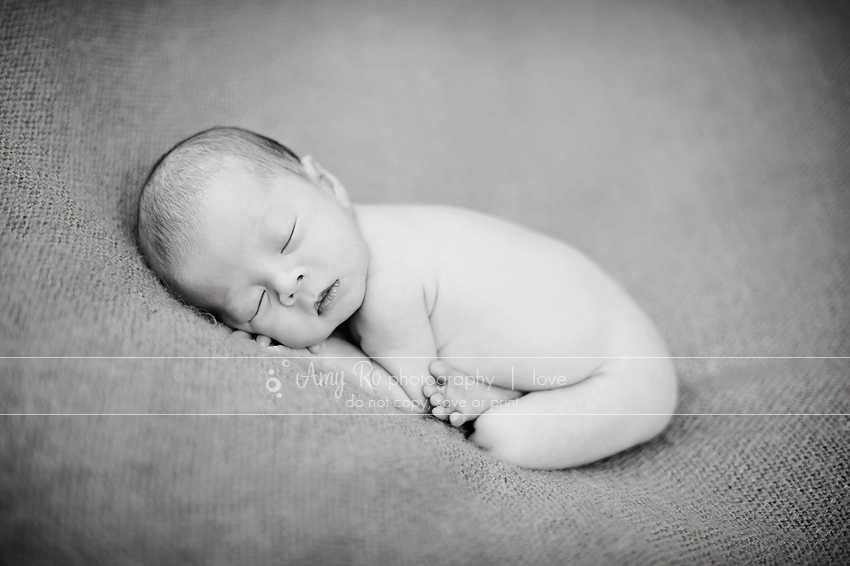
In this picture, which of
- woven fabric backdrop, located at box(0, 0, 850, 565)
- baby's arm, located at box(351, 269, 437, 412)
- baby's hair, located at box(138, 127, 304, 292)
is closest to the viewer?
woven fabric backdrop, located at box(0, 0, 850, 565)

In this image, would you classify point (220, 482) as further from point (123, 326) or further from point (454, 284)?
point (454, 284)

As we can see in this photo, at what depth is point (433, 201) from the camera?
154 cm

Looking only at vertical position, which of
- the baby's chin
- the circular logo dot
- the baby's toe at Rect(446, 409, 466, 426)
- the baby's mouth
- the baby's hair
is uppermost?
the baby's hair

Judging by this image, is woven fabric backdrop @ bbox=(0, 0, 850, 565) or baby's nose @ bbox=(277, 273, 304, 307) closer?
woven fabric backdrop @ bbox=(0, 0, 850, 565)

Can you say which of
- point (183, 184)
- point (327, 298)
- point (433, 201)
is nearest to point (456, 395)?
point (327, 298)

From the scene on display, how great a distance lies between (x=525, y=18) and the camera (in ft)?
5.57

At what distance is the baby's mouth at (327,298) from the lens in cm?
96

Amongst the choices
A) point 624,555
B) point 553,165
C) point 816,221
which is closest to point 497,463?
point 624,555

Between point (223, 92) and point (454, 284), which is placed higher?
point (223, 92)

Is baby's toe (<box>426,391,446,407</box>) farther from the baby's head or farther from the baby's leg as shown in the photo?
the baby's head

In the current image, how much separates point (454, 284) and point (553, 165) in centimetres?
70

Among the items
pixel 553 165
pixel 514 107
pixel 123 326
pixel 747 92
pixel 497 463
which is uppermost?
pixel 747 92

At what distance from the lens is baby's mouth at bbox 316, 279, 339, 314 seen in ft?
3.14

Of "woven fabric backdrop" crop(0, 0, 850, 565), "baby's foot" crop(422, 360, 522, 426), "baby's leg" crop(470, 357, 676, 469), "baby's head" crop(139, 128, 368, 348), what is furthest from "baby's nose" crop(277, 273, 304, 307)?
"baby's leg" crop(470, 357, 676, 469)
